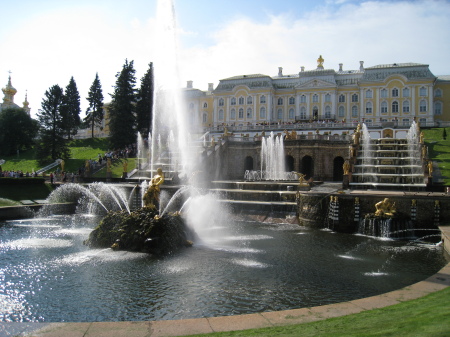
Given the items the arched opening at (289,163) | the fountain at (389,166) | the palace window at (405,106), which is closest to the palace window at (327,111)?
the palace window at (405,106)

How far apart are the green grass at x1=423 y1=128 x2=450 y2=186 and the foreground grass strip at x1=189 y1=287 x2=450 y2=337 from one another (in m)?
21.0

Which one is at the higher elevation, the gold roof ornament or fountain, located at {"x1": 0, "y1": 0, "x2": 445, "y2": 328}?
the gold roof ornament

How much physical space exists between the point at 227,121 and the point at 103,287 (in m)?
65.8

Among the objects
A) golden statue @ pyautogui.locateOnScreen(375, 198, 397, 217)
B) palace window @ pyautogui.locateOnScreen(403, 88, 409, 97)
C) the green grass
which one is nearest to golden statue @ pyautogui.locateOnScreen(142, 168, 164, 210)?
golden statue @ pyautogui.locateOnScreen(375, 198, 397, 217)

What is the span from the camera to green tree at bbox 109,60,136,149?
172 feet

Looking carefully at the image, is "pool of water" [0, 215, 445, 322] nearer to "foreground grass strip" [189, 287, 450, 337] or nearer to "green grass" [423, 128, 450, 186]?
"foreground grass strip" [189, 287, 450, 337]

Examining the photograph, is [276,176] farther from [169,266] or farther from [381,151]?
[169,266]

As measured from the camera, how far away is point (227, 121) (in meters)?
74.6

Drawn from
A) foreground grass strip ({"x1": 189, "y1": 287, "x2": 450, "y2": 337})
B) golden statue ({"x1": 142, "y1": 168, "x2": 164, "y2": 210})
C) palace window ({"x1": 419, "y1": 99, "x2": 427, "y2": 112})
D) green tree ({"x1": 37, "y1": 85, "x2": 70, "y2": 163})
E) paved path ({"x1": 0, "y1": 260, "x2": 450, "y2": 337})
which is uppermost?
palace window ({"x1": 419, "y1": 99, "x2": 427, "y2": 112})

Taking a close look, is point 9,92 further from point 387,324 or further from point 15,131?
point 387,324

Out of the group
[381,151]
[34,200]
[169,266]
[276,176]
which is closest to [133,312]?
[169,266]

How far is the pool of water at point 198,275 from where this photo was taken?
8656 millimetres

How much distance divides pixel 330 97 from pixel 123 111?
118 ft

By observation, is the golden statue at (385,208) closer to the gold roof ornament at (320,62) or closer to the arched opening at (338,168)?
the arched opening at (338,168)
